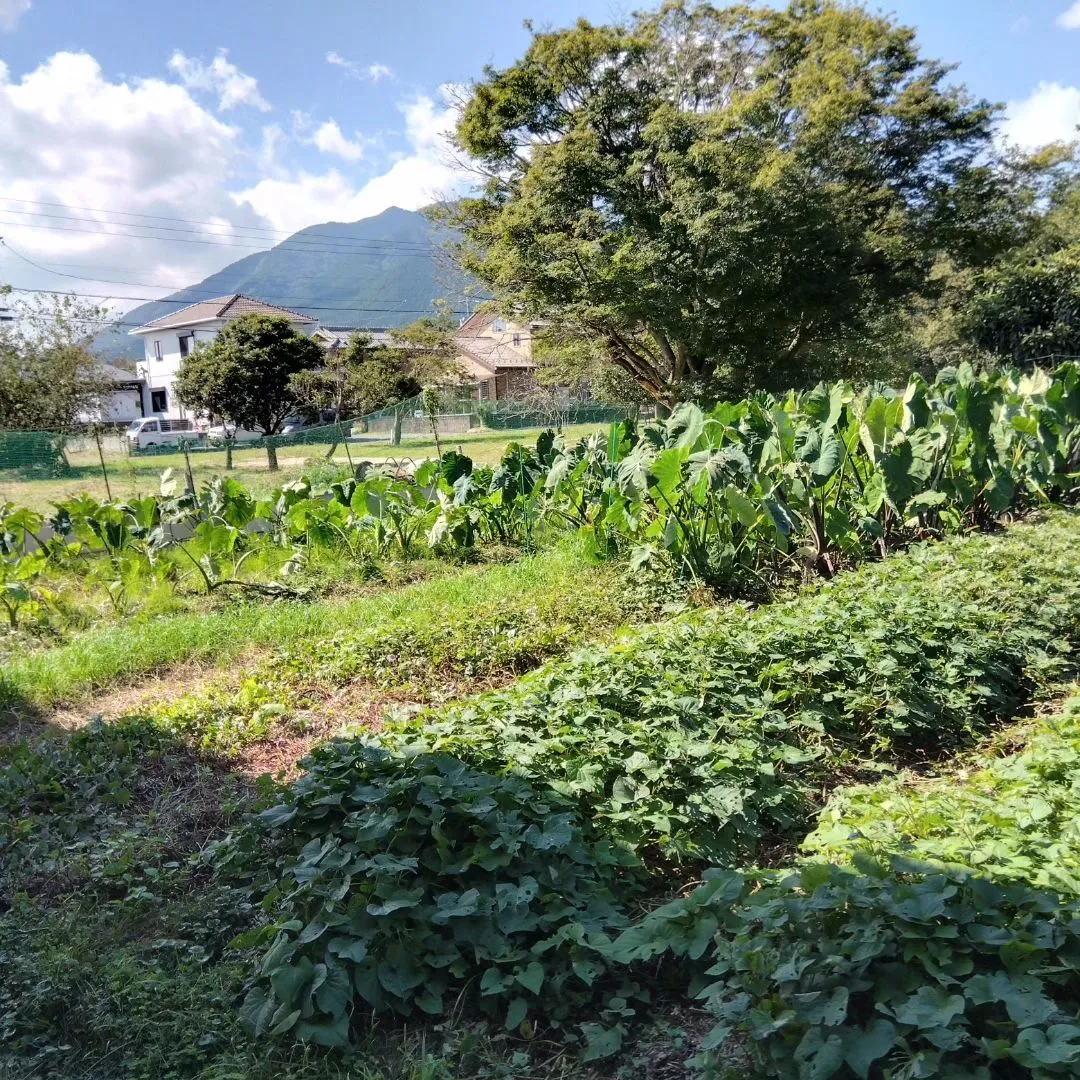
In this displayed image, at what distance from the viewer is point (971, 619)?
14.0 ft

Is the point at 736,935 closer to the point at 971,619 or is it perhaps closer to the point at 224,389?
the point at 971,619

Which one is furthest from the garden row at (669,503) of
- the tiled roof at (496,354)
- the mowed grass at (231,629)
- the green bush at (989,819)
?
the tiled roof at (496,354)

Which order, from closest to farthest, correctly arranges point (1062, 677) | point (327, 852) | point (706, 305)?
point (327, 852) → point (1062, 677) → point (706, 305)

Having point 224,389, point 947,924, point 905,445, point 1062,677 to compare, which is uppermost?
point 224,389

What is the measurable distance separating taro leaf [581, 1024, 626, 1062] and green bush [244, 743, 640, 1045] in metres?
0.10

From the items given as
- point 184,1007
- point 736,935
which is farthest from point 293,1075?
point 736,935

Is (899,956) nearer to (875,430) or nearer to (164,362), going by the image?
(875,430)

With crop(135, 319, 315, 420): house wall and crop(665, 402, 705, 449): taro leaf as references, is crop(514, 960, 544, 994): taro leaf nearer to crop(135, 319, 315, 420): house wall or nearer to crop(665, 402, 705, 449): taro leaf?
crop(665, 402, 705, 449): taro leaf

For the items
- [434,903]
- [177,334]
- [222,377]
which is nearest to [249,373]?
[222,377]

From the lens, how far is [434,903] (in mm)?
2373

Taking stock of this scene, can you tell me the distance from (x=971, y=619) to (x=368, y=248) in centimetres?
4830

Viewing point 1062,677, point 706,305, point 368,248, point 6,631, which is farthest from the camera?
point 368,248

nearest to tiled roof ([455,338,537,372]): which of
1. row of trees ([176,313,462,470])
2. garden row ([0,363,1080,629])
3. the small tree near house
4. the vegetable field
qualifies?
row of trees ([176,313,462,470])

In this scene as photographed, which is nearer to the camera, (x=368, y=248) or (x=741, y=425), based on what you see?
(x=741, y=425)
